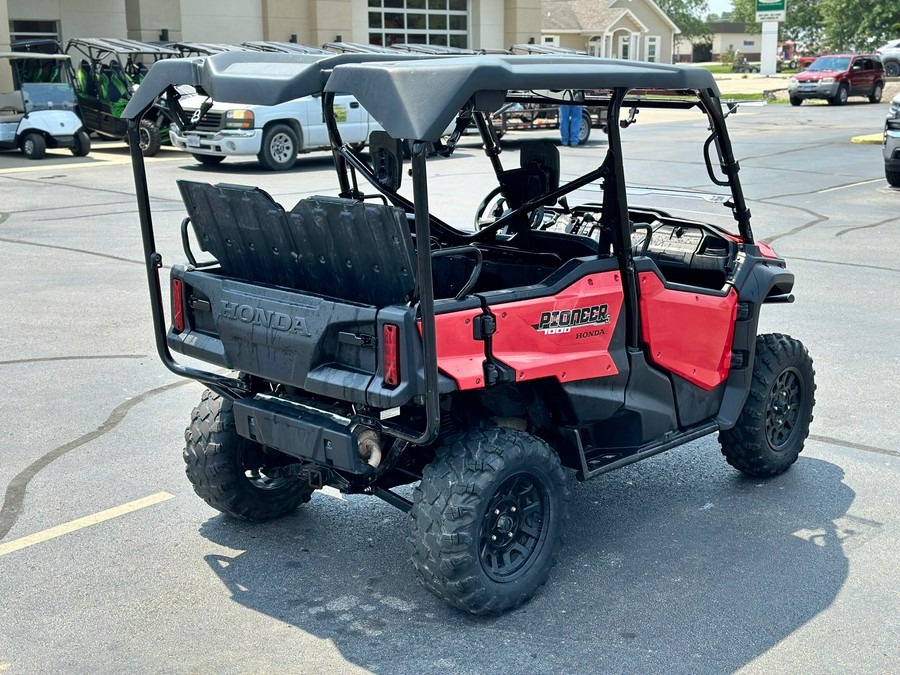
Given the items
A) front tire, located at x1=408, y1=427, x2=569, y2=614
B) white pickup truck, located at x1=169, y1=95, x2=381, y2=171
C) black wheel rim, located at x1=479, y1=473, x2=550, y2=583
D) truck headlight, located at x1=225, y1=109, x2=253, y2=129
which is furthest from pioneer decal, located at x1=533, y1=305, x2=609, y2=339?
truck headlight, located at x1=225, y1=109, x2=253, y2=129

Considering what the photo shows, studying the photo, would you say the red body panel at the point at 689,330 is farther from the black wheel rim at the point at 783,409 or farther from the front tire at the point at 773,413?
the black wheel rim at the point at 783,409

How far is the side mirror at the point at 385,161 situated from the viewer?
4.62 meters

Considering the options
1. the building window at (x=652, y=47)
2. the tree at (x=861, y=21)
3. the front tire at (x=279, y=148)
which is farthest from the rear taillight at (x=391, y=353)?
the building window at (x=652, y=47)

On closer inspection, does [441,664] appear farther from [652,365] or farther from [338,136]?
[338,136]

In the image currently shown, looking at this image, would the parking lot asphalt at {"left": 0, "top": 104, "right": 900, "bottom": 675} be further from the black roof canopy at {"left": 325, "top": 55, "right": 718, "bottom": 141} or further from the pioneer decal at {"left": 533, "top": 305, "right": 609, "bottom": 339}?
the black roof canopy at {"left": 325, "top": 55, "right": 718, "bottom": 141}

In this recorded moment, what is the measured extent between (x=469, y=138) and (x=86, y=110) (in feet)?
29.9

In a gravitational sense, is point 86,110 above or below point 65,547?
above

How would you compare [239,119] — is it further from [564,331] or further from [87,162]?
[564,331]

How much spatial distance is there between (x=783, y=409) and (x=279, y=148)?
1516cm

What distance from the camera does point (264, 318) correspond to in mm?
4230

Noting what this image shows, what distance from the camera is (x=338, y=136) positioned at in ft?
15.7

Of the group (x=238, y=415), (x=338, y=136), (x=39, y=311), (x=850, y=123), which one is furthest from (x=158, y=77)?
(x=850, y=123)

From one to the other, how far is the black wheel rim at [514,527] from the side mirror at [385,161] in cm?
138

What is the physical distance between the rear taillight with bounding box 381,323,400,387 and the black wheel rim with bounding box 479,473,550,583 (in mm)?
629
